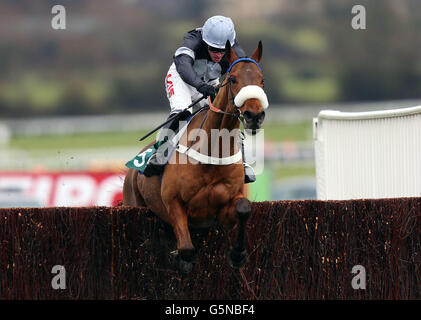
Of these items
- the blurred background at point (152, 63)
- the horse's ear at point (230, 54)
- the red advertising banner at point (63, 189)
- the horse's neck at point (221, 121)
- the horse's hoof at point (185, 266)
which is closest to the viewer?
the horse's ear at point (230, 54)

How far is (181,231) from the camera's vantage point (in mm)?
5672

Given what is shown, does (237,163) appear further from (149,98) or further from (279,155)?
(149,98)

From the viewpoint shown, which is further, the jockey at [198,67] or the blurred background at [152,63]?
the blurred background at [152,63]

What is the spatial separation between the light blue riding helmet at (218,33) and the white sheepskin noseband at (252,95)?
2.87 ft

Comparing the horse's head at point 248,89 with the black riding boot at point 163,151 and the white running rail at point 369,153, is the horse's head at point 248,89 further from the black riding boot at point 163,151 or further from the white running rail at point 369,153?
the white running rail at point 369,153

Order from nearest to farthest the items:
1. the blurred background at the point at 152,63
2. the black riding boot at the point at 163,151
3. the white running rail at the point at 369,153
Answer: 1. the black riding boot at the point at 163,151
2. the white running rail at the point at 369,153
3. the blurred background at the point at 152,63

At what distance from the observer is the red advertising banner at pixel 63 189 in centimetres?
1612

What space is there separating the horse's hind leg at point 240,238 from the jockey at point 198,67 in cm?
53

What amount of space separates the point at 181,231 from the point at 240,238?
1.31 feet

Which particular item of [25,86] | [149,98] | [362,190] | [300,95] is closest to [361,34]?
[300,95]

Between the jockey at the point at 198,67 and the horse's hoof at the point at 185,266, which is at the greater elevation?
the jockey at the point at 198,67

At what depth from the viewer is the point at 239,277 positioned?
6.15 meters

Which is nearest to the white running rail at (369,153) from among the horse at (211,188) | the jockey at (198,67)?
the jockey at (198,67)

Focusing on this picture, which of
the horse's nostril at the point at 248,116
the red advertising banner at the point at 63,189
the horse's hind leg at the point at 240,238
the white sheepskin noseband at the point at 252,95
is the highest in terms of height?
the red advertising banner at the point at 63,189
